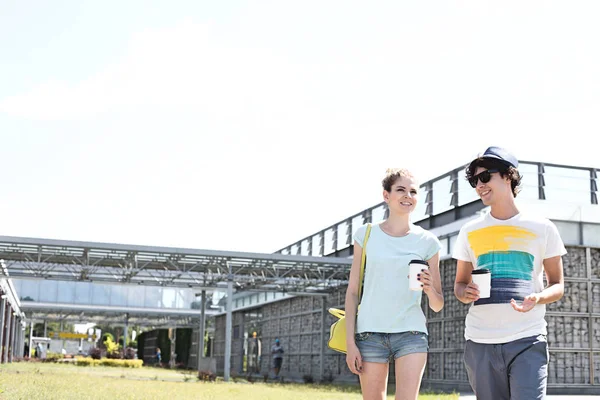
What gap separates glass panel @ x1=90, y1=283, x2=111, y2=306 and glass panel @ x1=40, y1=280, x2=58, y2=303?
222 cm

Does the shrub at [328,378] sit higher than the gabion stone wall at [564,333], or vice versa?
the gabion stone wall at [564,333]

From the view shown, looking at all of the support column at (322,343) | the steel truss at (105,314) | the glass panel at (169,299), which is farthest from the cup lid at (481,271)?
the glass panel at (169,299)

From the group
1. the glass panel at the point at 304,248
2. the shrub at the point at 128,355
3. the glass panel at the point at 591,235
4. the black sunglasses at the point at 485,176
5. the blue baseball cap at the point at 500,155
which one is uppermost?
the glass panel at the point at 304,248

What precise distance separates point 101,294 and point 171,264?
24282 millimetres

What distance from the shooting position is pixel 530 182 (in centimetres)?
1848

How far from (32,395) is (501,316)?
1006cm

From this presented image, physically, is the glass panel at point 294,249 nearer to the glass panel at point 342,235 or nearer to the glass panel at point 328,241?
the glass panel at point 328,241

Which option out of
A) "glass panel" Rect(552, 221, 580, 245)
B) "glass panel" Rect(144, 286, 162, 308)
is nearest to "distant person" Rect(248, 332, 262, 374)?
"glass panel" Rect(144, 286, 162, 308)

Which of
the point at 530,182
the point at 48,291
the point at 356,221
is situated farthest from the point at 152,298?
the point at 530,182

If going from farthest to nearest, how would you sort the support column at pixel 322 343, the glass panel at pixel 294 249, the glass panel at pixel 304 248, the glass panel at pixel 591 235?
the glass panel at pixel 294 249 → the glass panel at pixel 304 248 → the support column at pixel 322 343 → the glass panel at pixel 591 235

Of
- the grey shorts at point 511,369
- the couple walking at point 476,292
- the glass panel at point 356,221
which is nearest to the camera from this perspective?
the grey shorts at point 511,369

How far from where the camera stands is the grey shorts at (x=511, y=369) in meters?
3.50

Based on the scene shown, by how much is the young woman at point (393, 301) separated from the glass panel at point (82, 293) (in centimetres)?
4649

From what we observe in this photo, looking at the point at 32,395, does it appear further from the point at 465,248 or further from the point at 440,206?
the point at 440,206
